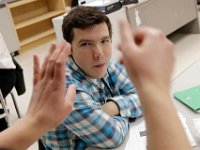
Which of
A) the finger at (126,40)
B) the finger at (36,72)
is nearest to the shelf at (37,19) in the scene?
the finger at (36,72)

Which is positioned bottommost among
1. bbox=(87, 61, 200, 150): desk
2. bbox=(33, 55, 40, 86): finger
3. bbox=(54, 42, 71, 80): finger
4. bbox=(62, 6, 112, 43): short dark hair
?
bbox=(87, 61, 200, 150): desk

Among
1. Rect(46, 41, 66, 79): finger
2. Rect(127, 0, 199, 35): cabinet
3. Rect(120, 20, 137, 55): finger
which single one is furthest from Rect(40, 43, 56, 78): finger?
Rect(127, 0, 199, 35): cabinet

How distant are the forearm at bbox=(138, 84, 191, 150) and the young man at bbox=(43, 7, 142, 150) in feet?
2.35

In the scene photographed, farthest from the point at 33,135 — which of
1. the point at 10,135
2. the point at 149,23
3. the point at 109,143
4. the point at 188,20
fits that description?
the point at 188,20

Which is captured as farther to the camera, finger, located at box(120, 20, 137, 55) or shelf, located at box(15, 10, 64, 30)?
shelf, located at box(15, 10, 64, 30)

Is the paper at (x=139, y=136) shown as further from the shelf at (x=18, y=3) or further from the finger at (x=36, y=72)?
the shelf at (x=18, y=3)

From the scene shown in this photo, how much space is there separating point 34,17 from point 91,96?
172 inches

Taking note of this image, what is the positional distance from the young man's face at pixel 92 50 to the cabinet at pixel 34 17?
3.82m

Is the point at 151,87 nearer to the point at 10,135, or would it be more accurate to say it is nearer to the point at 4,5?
the point at 10,135

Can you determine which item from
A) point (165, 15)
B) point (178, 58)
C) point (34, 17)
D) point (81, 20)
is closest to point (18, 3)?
point (34, 17)

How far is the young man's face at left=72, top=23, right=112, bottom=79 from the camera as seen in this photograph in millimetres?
1301

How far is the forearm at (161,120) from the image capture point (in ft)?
1.37

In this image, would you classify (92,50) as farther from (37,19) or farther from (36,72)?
(37,19)

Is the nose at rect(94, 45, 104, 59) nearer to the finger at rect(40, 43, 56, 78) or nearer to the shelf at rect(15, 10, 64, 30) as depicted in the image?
the finger at rect(40, 43, 56, 78)
